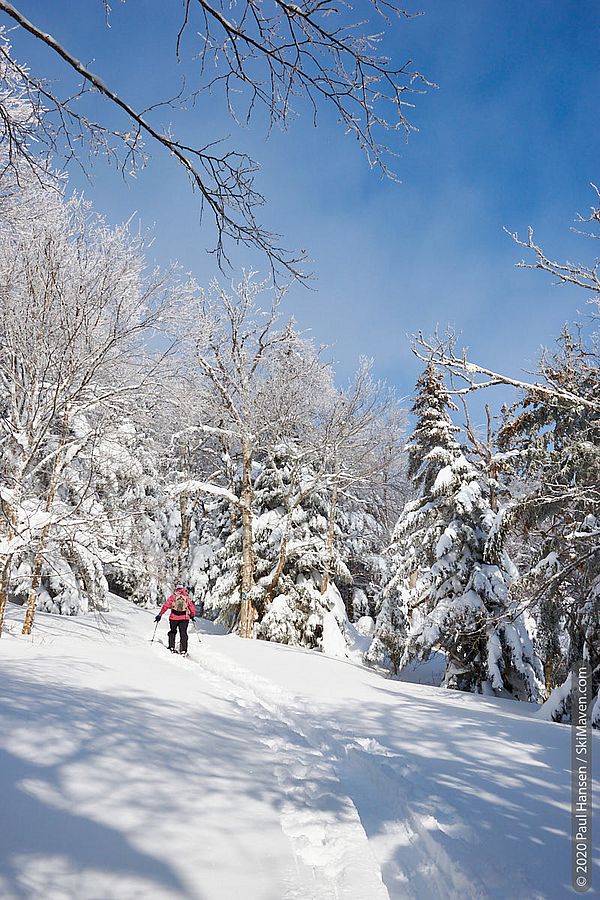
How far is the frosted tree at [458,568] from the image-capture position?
1265 centimetres

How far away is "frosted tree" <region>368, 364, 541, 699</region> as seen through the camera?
12.6 meters

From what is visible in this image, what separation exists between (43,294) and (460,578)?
11.6 meters

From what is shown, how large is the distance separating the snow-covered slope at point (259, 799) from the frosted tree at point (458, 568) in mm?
6765

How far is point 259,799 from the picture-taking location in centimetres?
355

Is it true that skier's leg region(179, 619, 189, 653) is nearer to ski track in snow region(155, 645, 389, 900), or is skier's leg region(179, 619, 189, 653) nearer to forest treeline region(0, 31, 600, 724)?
forest treeline region(0, 31, 600, 724)

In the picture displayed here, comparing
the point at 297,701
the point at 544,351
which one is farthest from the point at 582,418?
the point at 297,701

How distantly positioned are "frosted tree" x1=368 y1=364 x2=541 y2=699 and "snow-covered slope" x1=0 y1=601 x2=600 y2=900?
676 cm

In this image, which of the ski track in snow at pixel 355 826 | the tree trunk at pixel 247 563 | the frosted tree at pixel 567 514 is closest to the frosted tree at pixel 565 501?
the frosted tree at pixel 567 514

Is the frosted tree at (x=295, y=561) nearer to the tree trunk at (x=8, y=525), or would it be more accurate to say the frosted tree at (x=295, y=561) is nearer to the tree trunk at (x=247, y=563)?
the tree trunk at (x=247, y=563)

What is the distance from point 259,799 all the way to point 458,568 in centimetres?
1116

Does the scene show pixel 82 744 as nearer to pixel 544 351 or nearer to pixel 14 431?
pixel 14 431

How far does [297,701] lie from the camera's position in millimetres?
7328

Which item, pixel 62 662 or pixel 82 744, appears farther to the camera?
pixel 62 662

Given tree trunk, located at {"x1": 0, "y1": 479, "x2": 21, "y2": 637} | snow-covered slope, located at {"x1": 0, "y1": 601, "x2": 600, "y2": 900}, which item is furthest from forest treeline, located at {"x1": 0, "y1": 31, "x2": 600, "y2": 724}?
snow-covered slope, located at {"x1": 0, "y1": 601, "x2": 600, "y2": 900}
